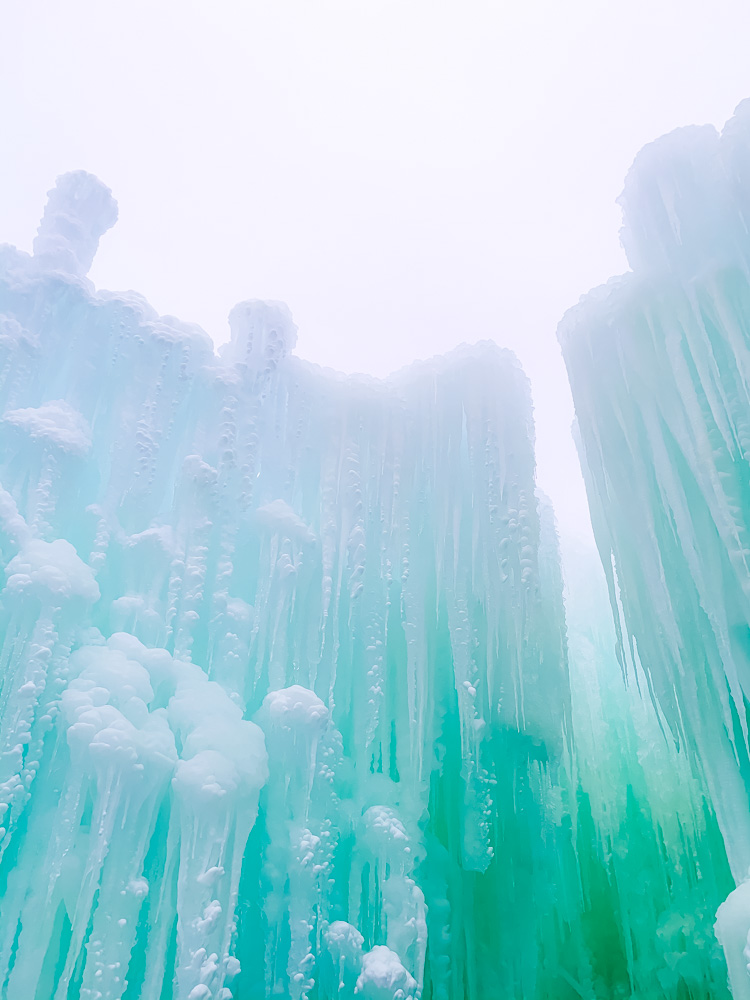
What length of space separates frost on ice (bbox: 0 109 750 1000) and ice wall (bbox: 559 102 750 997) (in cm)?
4

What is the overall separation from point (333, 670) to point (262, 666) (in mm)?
773

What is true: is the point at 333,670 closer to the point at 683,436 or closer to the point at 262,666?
the point at 262,666

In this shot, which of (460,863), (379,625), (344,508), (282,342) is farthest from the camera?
(282,342)

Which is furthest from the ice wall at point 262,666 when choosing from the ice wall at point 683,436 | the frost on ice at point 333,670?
the ice wall at point 683,436

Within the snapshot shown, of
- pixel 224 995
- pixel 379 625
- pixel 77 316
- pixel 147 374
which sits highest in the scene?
pixel 77 316

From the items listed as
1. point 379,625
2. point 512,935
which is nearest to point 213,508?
point 379,625

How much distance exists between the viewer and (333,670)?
22.1ft

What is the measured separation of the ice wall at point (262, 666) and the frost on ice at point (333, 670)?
0.03 metres

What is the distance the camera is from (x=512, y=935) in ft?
21.1

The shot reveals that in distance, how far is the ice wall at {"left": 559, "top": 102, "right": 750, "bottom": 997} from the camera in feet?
17.1

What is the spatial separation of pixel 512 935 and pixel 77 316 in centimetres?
842

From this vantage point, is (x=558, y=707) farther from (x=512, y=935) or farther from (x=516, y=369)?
(x=516, y=369)

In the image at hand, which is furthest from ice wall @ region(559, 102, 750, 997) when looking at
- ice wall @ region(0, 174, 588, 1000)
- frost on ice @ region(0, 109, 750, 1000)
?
ice wall @ region(0, 174, 588, 1000)

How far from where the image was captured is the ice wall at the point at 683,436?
17.1ft
